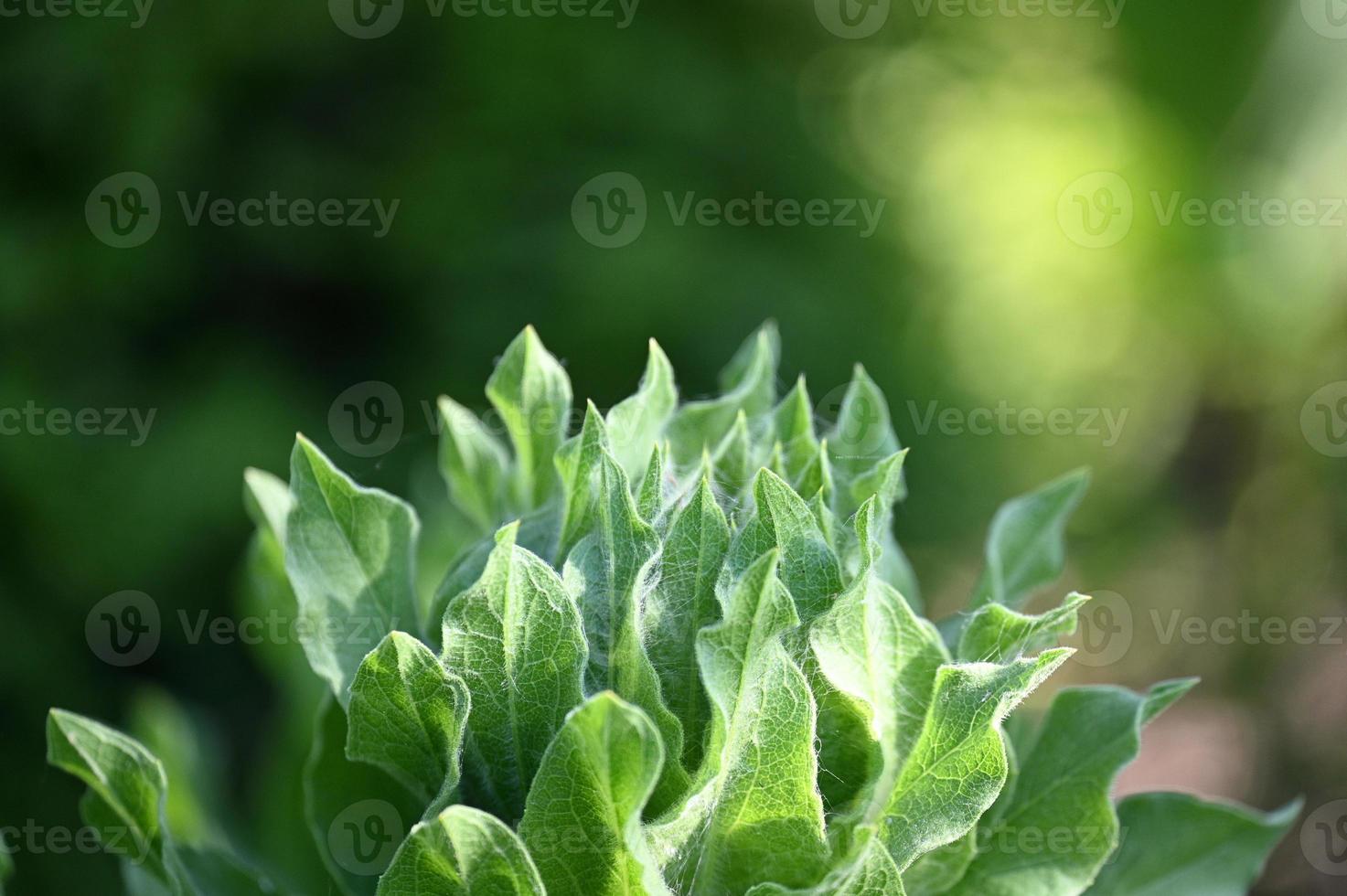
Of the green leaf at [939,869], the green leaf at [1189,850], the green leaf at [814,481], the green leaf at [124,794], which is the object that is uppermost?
the green leaf at [814,481]

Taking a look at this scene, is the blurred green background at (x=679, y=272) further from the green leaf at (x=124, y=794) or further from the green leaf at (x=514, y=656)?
the green leaf at (x=514, y=656)

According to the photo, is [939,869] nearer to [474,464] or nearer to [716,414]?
[716,414]

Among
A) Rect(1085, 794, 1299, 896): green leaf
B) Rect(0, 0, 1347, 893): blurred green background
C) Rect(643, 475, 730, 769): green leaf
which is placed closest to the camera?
Rect(643, 475, 730, 769): green leaf

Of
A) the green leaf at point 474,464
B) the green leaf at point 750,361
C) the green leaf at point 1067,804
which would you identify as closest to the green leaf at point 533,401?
the green leaf at point 474,464

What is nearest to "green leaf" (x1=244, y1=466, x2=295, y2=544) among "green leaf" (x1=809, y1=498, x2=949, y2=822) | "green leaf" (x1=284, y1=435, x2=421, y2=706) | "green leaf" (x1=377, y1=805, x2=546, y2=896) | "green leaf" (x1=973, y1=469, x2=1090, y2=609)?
"green leaf" (x1=284, y1=435, x2=421, y2=706)

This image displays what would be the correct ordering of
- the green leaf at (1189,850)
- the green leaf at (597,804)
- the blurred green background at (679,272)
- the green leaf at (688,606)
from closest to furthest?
the green leaf at (597,804) < the green leaf at (688,606) < the green leaf at (1189,850) < the blurred green background at (679,272)

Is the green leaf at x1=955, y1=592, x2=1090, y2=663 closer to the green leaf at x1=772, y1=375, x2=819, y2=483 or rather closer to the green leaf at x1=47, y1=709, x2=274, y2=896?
the green leaf at x1=772, y1=375, x2=819, y2=483

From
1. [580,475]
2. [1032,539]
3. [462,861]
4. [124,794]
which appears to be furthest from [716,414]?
[124,794]
